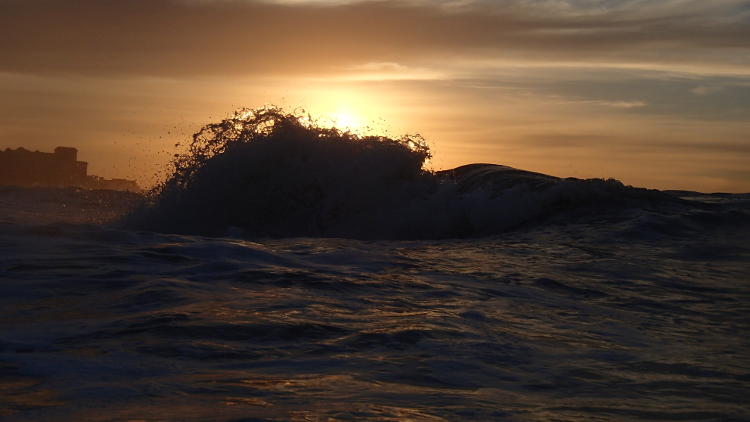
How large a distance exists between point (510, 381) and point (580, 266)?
4.53 meters

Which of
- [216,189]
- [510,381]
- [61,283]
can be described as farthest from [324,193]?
[510,381]

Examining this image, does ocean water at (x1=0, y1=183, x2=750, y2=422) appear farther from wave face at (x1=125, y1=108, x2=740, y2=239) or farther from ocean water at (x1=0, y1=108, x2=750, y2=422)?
wave face at (x1=125, y1=108, x2=740, y2=239)

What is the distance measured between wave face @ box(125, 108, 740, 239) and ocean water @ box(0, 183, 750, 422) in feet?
11.1

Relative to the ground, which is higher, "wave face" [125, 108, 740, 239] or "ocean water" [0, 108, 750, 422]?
"wave face" [125, 108, 740, 239]

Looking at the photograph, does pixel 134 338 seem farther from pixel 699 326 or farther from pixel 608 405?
pixel 699 326

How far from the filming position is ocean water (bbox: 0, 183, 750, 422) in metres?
3.29

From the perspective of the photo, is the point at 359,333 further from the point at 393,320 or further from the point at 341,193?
the point at 341,193

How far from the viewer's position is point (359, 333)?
182 inches

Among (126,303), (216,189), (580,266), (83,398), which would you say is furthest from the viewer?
(216,189)

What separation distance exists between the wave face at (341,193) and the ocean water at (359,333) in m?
3.38

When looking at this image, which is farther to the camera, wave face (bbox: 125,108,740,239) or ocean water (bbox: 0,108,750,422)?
wave face (bbox: 125,108,740,239)

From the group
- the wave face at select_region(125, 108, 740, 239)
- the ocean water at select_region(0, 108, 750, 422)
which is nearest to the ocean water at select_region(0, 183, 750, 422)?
the ocean water at select_region(0, 108, 750, 422)

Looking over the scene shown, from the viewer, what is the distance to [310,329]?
4.65 m

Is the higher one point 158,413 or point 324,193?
point 324,193
